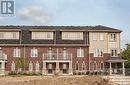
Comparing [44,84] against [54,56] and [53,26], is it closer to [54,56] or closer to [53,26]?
[54,56]

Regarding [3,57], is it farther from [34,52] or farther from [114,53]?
[114,53]

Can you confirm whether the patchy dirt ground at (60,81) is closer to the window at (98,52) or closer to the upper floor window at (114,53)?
the window at (98,52)

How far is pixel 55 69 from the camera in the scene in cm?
6688

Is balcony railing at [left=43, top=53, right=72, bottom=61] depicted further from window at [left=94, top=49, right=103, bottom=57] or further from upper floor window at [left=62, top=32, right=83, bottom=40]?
window at [left=94, top=49, right=103, bottom=57]

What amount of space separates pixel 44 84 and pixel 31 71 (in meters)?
20.3

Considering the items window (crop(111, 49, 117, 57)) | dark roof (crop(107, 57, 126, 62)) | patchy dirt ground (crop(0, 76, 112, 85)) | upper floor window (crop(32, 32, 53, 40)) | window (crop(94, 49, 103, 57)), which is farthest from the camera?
upper floor window (crop(32, 32, 53, 40))

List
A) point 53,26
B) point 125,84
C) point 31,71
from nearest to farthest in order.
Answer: point 125,84, point 31,71, point 53,26

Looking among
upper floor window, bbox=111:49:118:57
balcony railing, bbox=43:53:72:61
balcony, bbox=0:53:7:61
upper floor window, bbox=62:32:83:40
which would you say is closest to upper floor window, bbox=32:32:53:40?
upper floor window, bbox=62:32:83:40

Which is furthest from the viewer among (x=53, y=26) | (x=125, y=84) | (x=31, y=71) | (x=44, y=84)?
(x=53, y=26)

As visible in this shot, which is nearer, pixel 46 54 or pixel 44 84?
pixel 44 84

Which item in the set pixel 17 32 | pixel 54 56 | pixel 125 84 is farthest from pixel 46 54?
pixel 125 84

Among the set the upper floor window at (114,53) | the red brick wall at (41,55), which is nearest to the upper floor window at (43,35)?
the red brick wall at (41,55)

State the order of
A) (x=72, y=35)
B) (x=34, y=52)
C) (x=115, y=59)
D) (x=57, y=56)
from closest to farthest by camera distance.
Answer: (x=57, y=56) → (x=115, y=59) → (x=34, y=52) → (x=72, y=35)

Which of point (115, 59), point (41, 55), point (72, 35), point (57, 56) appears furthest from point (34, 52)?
point (115, 59)
